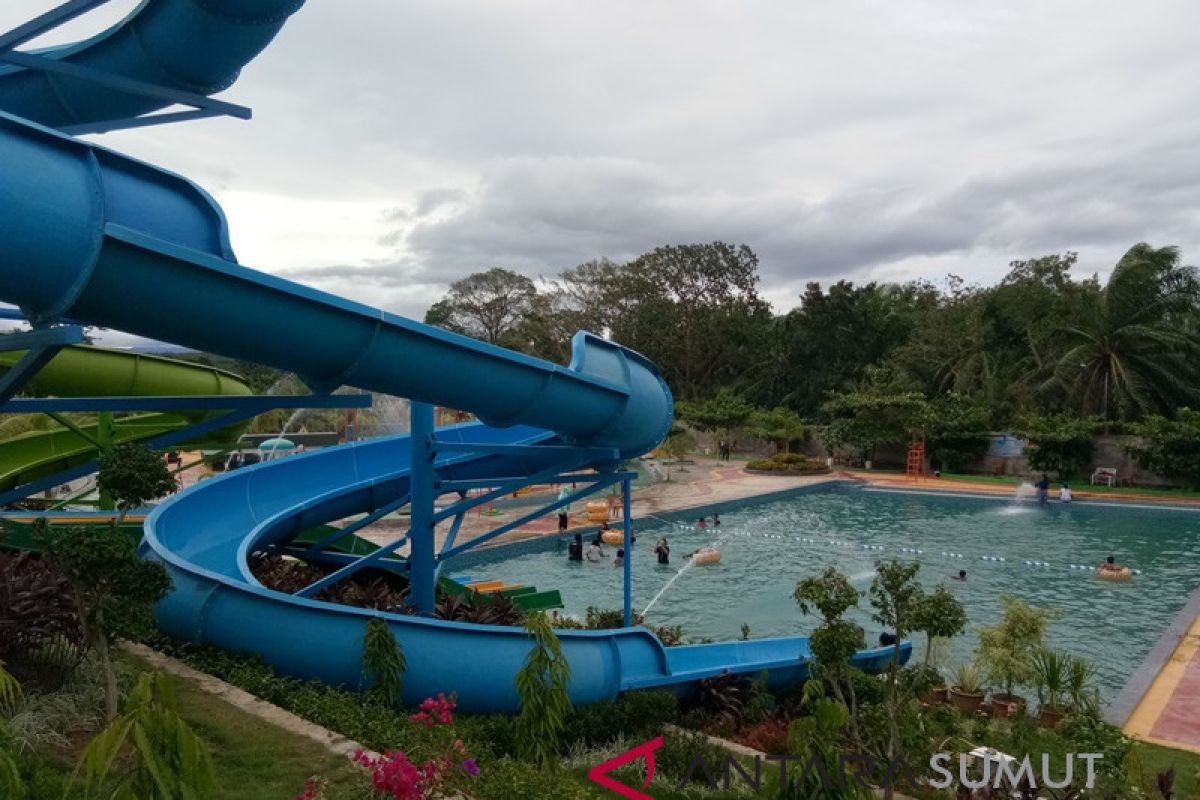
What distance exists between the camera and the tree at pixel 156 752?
299 centimetres

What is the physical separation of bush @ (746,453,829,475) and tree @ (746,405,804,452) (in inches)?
124

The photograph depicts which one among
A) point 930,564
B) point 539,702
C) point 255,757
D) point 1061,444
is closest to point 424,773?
point 539,702

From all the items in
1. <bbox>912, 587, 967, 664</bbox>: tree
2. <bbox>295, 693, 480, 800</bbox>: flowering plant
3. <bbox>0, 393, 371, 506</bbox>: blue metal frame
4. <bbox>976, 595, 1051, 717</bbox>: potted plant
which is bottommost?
<bbox>976, 595, 1051, 717</bbox>: potted plant

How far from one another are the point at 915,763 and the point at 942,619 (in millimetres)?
1862

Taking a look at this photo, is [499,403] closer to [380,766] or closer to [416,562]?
[416,562]

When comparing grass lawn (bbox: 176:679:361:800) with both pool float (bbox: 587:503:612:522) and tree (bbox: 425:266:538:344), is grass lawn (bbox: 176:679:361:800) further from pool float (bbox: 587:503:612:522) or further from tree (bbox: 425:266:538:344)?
tree (bbox: 425:266:538:344)

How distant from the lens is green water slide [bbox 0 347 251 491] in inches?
420

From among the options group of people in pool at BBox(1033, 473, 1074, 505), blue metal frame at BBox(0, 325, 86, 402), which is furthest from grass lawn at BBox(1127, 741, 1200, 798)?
group of people in pool at BBox(1033, 473, 1074, 505)

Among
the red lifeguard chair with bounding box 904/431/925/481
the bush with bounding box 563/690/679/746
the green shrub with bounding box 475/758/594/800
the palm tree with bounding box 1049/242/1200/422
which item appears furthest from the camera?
the red lifeguard chair with bounding box 904/431/925/481

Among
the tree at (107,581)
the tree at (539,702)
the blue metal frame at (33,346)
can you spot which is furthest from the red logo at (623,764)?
the blue metal frame at (33,346)

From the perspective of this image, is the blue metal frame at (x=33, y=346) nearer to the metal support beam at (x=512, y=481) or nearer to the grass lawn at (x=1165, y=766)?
the metal support beam at (x=512, y=481)

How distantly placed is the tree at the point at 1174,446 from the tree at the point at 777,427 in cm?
1354

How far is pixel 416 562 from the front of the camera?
9875 mm

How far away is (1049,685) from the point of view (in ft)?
33.1
